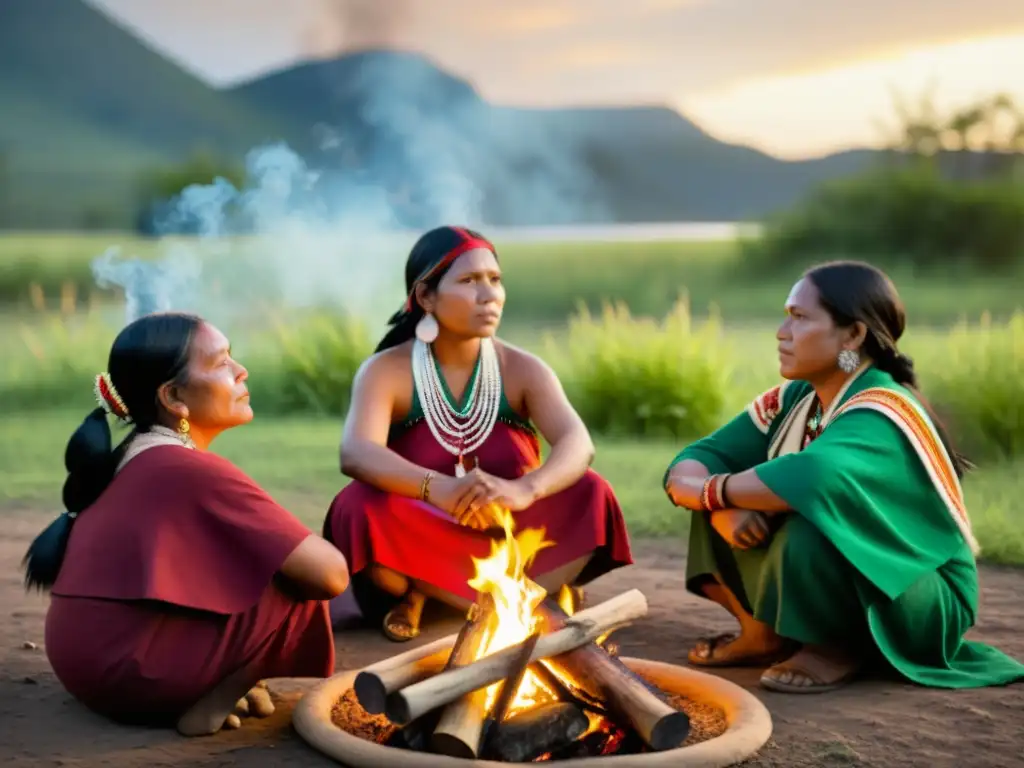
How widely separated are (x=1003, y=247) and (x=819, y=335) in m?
17.3

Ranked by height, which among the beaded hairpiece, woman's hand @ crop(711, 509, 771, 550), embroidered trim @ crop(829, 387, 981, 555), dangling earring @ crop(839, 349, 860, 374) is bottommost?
woman's hand @ crop(711, 509, 771, 550)

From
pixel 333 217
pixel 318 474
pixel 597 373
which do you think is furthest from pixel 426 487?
A: pixel 333 217

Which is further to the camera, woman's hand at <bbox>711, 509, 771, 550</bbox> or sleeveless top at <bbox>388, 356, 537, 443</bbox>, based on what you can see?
sleeveless top at <bbox>388, 356, 537, 443</bbox>

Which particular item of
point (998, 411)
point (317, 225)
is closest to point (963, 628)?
point (998, 411)

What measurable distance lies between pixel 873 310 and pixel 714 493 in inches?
31.5

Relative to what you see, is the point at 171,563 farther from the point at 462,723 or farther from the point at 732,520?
the point at 732,520

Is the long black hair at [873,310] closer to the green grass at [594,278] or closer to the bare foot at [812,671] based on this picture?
the bare foot at [812,671]

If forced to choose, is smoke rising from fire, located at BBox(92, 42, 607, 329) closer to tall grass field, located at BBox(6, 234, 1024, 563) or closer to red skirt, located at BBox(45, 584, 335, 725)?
tall grass field, located at BBox(6, 234, 1024, 563)

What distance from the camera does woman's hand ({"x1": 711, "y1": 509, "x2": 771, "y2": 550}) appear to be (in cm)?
451

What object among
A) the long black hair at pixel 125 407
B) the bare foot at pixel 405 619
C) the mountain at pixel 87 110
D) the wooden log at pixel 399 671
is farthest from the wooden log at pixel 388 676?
the mountain at pixel 87 110

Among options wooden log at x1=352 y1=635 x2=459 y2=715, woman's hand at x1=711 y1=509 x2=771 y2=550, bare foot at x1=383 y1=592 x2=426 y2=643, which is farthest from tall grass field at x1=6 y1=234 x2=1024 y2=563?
wooden log at x1=352 y1=635 x2=459 y2=715

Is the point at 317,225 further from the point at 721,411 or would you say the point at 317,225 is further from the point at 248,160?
the point at 721,411

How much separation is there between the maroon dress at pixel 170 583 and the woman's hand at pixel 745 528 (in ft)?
4.93

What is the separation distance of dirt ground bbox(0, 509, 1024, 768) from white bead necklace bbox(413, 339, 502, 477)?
0.73 m
